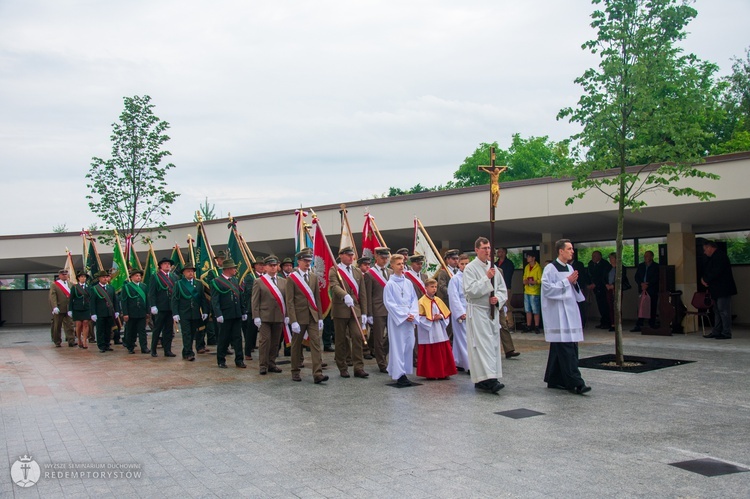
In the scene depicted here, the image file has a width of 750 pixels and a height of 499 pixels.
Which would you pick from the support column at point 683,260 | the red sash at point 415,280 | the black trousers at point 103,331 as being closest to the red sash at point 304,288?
the red sash at point 415,280

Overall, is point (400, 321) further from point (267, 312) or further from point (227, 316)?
point (227, 316)

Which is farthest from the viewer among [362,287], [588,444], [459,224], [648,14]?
[459,224]

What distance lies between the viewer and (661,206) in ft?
45.6

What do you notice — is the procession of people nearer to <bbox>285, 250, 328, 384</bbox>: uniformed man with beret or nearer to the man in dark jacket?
<bbox>285, 250, 328, 384</bbox>: uniformed man with beret

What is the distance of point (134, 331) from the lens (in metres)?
15.0

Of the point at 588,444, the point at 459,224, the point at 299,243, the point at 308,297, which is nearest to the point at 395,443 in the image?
the point at 588,444

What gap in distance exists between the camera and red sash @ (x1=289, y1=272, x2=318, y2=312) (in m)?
10.2

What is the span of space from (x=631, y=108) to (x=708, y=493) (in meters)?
7.01

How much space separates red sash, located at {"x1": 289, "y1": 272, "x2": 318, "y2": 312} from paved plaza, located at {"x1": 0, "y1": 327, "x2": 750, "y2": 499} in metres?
1.26

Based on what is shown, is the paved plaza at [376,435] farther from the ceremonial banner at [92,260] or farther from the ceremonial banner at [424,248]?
the ceremonial banner at [92,260]

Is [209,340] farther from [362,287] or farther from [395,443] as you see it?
[395,443]

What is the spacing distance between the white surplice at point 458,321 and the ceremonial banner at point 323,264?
208 centimetres

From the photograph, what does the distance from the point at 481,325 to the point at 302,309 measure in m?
2.93

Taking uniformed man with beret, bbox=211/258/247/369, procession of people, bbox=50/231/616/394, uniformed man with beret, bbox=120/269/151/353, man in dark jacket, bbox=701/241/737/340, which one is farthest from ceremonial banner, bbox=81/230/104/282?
man in dark jacket, bbox=701/241/737/340
